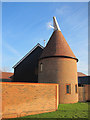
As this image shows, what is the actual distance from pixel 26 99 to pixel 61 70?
7.26m

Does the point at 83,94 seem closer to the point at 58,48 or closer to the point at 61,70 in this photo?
the point at 61,70

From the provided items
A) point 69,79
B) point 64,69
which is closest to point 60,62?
point 64,69

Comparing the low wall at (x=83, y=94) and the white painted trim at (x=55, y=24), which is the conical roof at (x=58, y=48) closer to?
the white painted trim at (x=55, y=24)

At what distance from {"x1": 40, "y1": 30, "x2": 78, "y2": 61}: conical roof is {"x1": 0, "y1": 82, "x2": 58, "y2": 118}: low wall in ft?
19.3

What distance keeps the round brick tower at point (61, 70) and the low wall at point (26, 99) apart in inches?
140

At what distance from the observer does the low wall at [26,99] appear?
945cm

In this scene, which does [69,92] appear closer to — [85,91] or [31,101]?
[85,91]

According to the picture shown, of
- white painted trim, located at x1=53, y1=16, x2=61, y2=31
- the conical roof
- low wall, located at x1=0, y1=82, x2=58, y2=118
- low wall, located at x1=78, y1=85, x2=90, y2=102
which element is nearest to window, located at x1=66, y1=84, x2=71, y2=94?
low wall, located at x1=78, y1=85, x2=90, y2=102

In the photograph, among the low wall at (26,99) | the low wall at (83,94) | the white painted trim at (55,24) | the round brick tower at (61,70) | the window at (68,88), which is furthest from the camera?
the white painted trim at (55,24)

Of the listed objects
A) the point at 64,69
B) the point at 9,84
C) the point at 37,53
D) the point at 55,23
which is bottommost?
the point at 9,84

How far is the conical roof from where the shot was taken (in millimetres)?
16609

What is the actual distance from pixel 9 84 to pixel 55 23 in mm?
15214

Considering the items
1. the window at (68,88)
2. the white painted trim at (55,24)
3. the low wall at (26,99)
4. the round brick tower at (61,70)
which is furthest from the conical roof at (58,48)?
the low wall at (26,99)

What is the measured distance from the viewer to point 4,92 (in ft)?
31.1
